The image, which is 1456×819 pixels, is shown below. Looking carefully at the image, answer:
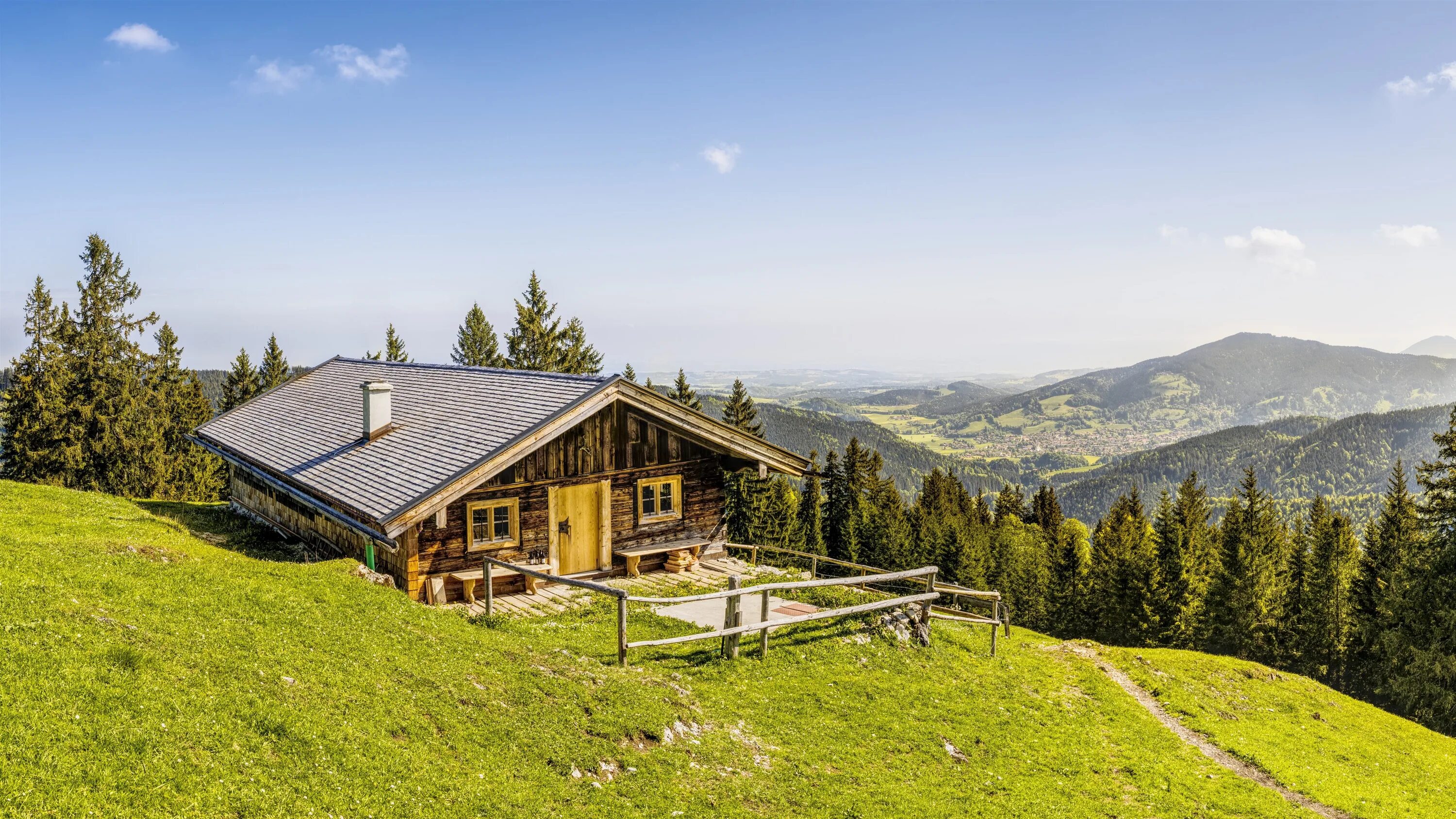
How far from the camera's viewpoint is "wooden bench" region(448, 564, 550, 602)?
21.3m

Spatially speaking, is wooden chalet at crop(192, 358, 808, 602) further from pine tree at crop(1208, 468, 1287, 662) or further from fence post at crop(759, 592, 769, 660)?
pine tree at crop(1208, 468, 1287, 662)

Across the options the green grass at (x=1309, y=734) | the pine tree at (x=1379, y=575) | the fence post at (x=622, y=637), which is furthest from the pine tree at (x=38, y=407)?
the pine tree at (x=1379, y=575)

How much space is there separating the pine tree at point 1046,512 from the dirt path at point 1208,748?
72423 mm

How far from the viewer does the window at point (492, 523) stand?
72.5 feet

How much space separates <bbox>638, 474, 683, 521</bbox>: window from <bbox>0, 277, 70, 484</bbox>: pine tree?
171 feet

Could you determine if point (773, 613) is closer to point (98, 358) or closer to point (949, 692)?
point (949, 692)

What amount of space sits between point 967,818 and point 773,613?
849cm

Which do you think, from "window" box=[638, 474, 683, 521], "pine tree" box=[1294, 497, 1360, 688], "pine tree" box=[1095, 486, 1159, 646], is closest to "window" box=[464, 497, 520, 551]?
"window" box=[638, 474, 683, 521]

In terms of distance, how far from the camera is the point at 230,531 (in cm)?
2917

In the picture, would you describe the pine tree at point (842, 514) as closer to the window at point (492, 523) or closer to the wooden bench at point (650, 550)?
the wooden bench at point (650, 550)

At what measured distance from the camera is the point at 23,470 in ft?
178

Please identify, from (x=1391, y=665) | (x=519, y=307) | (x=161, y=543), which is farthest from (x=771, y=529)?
(x=161, y=543)

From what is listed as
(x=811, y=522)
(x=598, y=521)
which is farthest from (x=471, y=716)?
(x=811, y=522)

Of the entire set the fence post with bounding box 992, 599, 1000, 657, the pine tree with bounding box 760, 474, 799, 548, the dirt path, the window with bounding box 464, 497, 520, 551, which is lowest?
the pine tree with bounding box 760, 474, 799, 548
